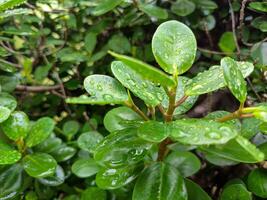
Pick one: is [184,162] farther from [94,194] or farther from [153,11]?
[153,11]

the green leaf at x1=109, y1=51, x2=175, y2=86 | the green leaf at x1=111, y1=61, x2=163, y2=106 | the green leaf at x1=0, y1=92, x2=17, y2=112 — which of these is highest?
the green leaf at x1=109, y1=51, x2=175, y2=86

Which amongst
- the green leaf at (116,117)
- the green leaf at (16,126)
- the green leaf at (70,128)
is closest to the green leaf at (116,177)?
the green leaf at (116,117)

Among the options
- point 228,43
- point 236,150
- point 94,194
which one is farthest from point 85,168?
point 228,43

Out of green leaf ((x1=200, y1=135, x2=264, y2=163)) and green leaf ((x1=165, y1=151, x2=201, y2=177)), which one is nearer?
green leaf ((x1=200, y1=135, x2=264, y2=163))

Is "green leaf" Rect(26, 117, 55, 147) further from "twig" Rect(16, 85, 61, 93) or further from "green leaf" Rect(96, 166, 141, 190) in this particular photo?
"twig" Rect(16, 85, 61, 93)

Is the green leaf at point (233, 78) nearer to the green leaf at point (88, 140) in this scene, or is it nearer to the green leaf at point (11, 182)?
the green leaf at point (88, 140)

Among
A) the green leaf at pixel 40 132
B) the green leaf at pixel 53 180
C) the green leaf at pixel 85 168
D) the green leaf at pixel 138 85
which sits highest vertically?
the green leaf at pixel 138 85

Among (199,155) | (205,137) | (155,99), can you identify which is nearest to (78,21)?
(199,155)

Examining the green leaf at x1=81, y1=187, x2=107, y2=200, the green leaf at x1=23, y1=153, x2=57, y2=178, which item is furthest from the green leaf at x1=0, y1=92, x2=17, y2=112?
the green leaf at x1=81, y1=187, x2=107, y2=200
